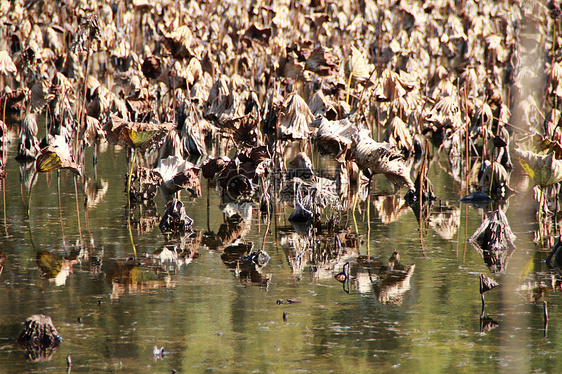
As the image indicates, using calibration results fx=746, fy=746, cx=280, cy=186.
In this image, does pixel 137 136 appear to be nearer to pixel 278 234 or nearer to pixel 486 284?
pixel 278 234

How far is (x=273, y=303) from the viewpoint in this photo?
11.6 ft

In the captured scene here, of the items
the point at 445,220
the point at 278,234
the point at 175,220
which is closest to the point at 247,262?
the point at 278,234

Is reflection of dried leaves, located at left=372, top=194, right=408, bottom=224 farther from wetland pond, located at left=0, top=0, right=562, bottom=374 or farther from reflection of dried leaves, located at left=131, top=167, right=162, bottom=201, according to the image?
reflection of dried leaves, located at left=131, top=167, right=162, bottom=201

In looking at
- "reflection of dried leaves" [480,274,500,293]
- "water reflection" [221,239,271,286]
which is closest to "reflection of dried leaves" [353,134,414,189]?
"water reflection" [221,239,271,286]

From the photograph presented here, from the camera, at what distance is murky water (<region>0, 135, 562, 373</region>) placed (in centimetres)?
289

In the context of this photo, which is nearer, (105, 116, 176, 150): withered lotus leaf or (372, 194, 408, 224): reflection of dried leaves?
(105, 116, 176, 150): withered lotus leaf

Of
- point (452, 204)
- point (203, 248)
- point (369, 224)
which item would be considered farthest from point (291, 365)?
point (452, 204)

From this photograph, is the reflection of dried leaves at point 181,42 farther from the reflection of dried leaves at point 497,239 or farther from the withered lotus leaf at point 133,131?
the reflection of dried leaves at point 497,239

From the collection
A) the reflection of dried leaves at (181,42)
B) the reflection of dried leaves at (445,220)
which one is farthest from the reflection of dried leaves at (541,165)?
the reflection of dried leaves at (181,42)

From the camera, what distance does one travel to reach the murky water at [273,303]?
9.50 feet

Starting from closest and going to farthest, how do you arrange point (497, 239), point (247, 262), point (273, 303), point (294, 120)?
point (273, 303) → point (247, 262) → point (497, 239) → point (294, 120)

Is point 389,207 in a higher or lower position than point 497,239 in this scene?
higher

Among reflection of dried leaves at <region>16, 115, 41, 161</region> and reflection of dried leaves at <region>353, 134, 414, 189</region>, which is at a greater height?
reflection of dried leaves at <region>16, 115, 41, 161</region>

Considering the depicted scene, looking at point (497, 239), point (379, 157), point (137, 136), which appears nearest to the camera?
point (497, 239)
